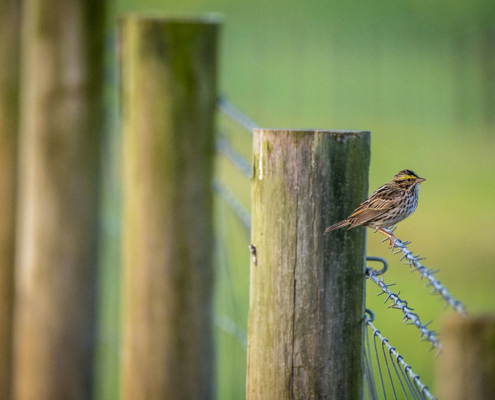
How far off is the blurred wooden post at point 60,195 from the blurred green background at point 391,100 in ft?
8.64

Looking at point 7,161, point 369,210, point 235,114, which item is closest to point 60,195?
point 7,161

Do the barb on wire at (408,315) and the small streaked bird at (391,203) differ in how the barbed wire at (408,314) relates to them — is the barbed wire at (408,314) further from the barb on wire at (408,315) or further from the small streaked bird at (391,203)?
the small streaked bird at (391,203)

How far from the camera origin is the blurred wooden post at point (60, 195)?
4242 millimetres

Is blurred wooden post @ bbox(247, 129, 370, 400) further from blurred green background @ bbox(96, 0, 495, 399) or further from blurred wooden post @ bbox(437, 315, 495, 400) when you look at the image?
blurred green background @ bbox(96, 0, 495, 399)

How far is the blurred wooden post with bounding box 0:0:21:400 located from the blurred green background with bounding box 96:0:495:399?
2.13m

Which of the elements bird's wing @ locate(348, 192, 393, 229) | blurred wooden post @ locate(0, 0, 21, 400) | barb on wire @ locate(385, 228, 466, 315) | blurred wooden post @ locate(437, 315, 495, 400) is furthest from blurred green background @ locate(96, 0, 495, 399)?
blurred wooden post @ locate(437, 315, 495, 400)

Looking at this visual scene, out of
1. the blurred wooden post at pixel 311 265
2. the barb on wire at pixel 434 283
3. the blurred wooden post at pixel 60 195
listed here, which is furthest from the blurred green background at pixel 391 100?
the barb on wire at pixel 434 283

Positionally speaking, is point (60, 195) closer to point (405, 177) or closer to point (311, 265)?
point (405, 177)

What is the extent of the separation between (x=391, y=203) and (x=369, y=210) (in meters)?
0.64

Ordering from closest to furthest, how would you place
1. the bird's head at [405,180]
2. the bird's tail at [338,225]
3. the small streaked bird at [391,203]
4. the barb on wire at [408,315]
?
the barb on wire at [408,315] → the bird's tail at [338,225] → the small streaked bird at [391,203] → the bird's head at [405,180]

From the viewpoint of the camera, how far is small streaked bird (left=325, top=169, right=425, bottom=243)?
107 inches

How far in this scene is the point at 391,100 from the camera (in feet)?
48.2

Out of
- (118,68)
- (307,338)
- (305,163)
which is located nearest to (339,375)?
(307,338)

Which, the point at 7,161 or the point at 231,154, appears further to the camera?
the point at 7,161
